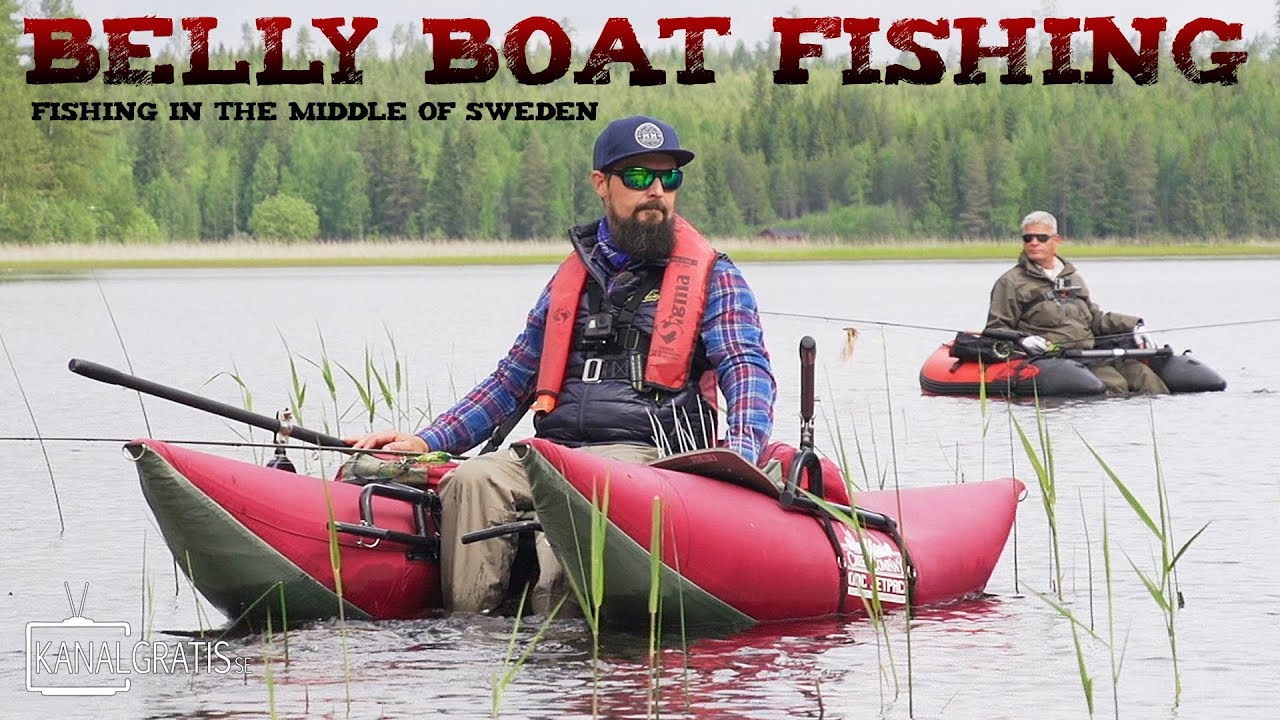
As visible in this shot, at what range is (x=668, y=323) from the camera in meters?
7.28

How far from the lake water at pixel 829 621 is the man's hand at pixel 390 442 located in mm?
586

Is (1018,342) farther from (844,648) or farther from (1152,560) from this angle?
(844,648)

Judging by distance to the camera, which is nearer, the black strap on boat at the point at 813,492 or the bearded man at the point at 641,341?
the black strap on boat at the point at 813,492

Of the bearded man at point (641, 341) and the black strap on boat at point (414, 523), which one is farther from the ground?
the bearded man at point (641, 341)

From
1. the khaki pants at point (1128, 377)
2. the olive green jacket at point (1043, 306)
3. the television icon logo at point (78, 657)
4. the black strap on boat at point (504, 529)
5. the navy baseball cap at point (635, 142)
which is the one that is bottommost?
the television icon logo at point (78, 657)

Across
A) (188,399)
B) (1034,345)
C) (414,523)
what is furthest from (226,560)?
(1034,345)

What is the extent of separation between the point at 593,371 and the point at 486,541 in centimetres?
76

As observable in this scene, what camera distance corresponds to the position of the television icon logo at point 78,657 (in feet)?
22.2

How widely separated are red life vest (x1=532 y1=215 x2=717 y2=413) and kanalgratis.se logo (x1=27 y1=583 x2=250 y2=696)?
53.9 inches

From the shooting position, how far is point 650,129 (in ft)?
24.4

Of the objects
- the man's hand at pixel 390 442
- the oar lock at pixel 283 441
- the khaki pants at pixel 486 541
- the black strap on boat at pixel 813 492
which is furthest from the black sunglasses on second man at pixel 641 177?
the oar lock at pixel 283 441

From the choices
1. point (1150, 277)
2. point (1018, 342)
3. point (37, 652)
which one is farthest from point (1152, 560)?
point (1150, 277)

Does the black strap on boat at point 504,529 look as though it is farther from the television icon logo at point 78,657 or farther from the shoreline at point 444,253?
the shoreline at point 444,253

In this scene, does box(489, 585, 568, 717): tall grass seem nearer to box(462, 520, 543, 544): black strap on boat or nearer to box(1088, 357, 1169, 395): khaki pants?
box(462, 520, 543, 544): black strap on boat
